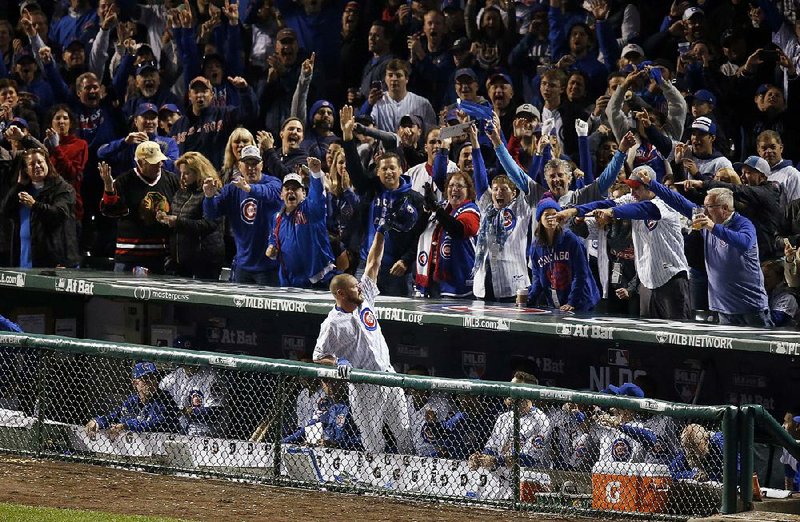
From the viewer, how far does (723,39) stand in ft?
37.2

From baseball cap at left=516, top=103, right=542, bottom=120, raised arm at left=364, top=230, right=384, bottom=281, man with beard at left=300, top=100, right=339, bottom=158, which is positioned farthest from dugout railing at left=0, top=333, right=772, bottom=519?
man with beard at left=300, top=100, right=339, bottom=158

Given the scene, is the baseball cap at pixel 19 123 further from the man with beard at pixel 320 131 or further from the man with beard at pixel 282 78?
the man with beard at pixel 320 131

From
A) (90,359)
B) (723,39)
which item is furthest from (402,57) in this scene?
(90,359)

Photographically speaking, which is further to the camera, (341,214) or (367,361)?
(341,214)

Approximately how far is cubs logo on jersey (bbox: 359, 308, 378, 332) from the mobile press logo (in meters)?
3.87

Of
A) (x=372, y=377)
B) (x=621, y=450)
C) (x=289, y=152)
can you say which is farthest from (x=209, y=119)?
(x=621, y=450)

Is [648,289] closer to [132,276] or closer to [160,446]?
[160,446]

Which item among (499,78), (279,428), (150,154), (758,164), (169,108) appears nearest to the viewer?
(279,428)

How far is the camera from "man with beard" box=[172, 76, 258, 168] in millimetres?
13250

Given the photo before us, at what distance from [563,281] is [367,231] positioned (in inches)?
75.2

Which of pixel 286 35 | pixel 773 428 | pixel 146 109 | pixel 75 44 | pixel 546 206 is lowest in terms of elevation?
pixel 773 428

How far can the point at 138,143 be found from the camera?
→ 12.8 metres

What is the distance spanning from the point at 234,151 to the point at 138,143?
1107mm

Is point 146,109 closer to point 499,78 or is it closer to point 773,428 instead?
point 499,78
